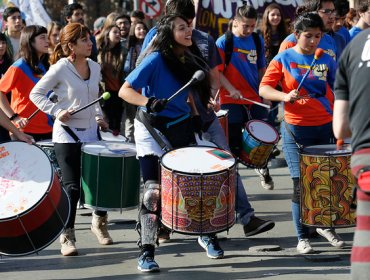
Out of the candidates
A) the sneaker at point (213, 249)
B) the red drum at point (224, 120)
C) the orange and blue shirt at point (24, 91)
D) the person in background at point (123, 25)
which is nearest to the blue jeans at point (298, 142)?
the sneaker at point (213, 249)

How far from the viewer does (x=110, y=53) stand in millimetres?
12102

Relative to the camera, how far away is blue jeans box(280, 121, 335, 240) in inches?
301

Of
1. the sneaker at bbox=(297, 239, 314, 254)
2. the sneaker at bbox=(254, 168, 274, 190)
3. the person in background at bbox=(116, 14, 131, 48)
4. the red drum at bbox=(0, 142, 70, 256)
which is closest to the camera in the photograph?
the red drum at bbox=(0, 142, 70, 256)

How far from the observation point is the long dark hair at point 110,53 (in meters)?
12.0

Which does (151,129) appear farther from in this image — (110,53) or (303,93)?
(110,53)

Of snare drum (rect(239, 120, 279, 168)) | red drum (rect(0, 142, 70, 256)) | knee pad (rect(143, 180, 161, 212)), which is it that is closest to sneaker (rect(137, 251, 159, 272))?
knee pad (rect(143, 180, 161, 212))

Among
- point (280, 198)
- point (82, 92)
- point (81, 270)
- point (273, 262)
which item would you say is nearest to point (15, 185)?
→ point (81, 270)

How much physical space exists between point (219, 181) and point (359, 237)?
2.08 meters

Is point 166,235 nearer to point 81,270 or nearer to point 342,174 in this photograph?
point 81,270

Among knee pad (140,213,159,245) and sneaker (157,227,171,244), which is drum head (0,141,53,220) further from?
sneaker (157,227,171,244)

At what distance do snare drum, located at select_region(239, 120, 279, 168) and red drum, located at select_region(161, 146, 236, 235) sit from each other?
2221 millimetres

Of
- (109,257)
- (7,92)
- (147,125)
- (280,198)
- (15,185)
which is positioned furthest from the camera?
(280,198)

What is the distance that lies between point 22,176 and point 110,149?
1120 millimetres

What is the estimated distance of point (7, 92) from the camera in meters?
8.66
